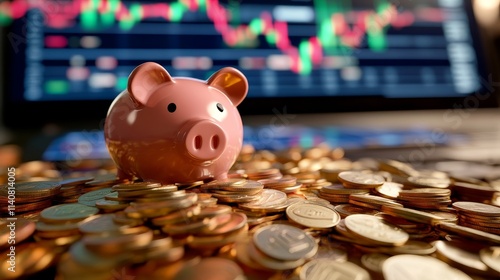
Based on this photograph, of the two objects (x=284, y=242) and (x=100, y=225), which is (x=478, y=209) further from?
(x=100, y=225)

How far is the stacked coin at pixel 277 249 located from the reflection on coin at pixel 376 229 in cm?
7

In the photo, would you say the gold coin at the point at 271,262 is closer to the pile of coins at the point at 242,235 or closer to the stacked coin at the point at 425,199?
the pile of coins at the point at 242,235

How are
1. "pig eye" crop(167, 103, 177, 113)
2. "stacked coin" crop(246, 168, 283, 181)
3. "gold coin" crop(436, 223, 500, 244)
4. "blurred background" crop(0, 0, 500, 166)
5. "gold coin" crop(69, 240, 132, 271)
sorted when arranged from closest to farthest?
"gold coin" crop(69, 240, 132, 271), "gold coin" crop(436, 223, 500, 244), "pig eye" crop(167, 103, 177, 113), "stacked coin" crop(246, 168, 283, 181), "blurred background" crop(0, 0, 500, 166)

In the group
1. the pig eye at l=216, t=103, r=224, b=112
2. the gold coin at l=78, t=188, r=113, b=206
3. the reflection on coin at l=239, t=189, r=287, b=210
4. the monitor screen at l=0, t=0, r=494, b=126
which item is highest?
the monitor screen at l=0, t=0, r=494, b=126

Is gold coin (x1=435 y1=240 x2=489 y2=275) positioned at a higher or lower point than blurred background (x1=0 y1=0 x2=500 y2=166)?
lower

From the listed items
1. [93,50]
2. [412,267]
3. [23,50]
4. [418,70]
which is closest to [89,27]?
[93,50]

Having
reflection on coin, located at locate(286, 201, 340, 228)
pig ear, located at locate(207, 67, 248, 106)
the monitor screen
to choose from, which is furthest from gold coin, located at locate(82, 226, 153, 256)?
the monitor screen

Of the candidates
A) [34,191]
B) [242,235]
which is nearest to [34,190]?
[34,191]

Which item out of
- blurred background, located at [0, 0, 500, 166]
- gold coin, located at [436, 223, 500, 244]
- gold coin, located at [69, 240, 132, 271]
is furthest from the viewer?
blurred background, located at [0, 0, 500, 166]

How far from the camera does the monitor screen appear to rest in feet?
3.95

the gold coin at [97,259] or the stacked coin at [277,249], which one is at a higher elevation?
the gold coin at [97,259]

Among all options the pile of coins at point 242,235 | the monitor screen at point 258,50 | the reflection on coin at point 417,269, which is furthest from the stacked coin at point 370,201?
the monitor screen at point 258,50

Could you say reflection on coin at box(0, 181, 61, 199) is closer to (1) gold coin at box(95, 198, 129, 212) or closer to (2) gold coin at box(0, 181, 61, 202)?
(2) gold coin at box(0, 181, 61, 202)

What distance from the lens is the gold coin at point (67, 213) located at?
0.41m
